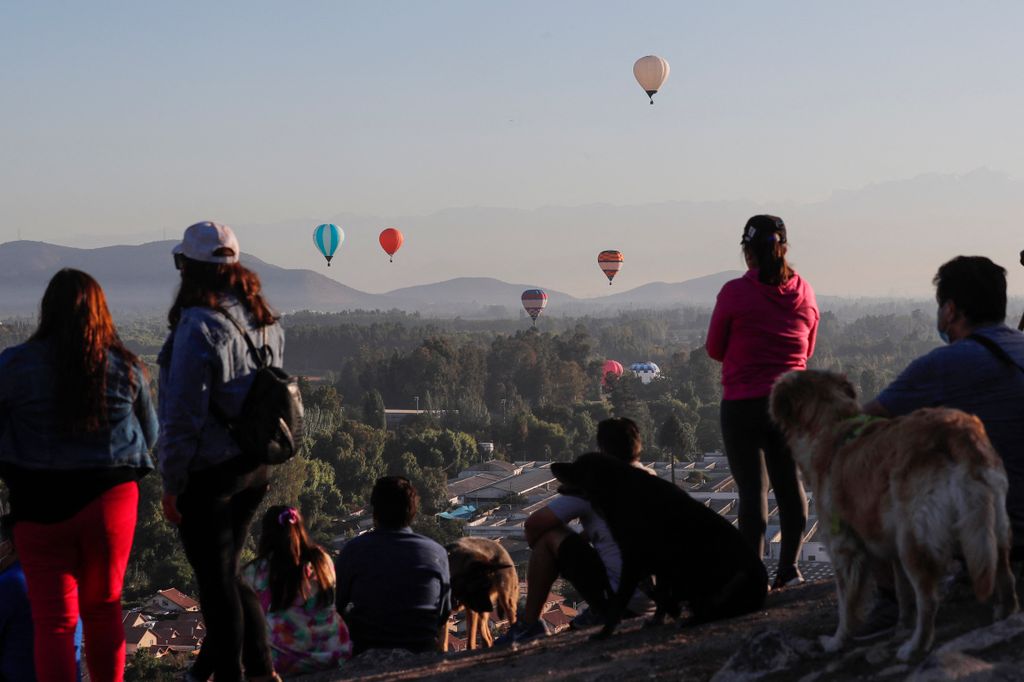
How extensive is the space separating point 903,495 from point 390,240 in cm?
5325

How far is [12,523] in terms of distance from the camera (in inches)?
139

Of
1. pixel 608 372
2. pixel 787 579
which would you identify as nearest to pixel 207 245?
pixel 787 579

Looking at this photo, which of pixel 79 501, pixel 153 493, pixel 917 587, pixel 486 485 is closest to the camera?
pixel 917 587

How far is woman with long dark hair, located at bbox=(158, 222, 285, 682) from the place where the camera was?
136 inches

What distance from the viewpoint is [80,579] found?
3.47m

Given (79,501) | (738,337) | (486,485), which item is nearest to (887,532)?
(738,337)

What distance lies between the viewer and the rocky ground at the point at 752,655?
3.11 m

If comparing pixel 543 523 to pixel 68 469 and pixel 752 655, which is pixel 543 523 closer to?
pixel 752 655

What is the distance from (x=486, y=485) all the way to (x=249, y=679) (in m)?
45.0

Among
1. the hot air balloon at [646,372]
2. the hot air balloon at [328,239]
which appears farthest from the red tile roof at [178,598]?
the hot air balloon at [646,372]

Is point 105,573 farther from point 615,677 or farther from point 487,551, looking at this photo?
point 487,551

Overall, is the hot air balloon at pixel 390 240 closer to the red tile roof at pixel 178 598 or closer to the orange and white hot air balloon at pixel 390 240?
the orange and white hot air balloon at pixel 390 240

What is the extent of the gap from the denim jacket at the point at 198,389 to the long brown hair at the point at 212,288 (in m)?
0.06

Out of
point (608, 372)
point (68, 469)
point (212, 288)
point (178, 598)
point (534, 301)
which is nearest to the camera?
point (68, 469)
